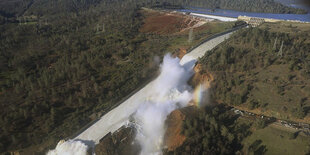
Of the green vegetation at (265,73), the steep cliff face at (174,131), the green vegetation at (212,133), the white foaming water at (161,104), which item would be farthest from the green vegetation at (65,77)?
the green vegetation at (212,133)

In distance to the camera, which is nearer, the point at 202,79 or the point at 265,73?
the point at 265,73

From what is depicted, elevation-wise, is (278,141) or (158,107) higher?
(158,107)

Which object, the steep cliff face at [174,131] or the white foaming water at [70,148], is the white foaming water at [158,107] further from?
the steep cliff face at [174,131]

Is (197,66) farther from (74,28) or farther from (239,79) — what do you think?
(74,28)

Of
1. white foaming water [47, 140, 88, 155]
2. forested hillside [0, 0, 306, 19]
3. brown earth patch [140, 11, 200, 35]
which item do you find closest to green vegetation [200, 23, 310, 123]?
white foaming water [47, 140, 88, 155]

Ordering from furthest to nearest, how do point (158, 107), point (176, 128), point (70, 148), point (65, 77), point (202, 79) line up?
1. point (65, 77)
2. point (202, 79)
3. point (158, 107)
4. point (176, 128)
5. point (70, 148)

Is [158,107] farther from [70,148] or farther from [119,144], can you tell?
[70,148]

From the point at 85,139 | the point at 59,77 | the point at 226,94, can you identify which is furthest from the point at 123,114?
the point at 59,77

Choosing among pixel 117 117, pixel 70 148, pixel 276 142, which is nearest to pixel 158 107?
pixel 117 117
